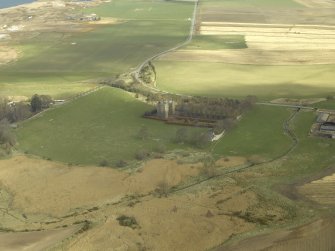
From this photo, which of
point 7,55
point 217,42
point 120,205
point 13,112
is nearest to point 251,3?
point 217,42

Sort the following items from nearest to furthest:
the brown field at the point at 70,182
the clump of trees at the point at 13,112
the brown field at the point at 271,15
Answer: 1. the brown field at the point at 70,182
2. the clump of trees at the point at 13,112
3. the brown field at the point at 271,15

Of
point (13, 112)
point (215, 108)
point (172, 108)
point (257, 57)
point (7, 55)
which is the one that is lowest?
point (7, 55)

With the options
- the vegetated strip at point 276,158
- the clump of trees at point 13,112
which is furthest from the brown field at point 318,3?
the clump of trees at point 13,112

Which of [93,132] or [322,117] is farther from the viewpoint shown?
[322,117]

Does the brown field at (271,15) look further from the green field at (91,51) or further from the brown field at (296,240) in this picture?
the brown field at (296,240)

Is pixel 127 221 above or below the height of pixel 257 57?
below

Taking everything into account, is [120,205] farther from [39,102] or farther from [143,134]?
[39,102]
